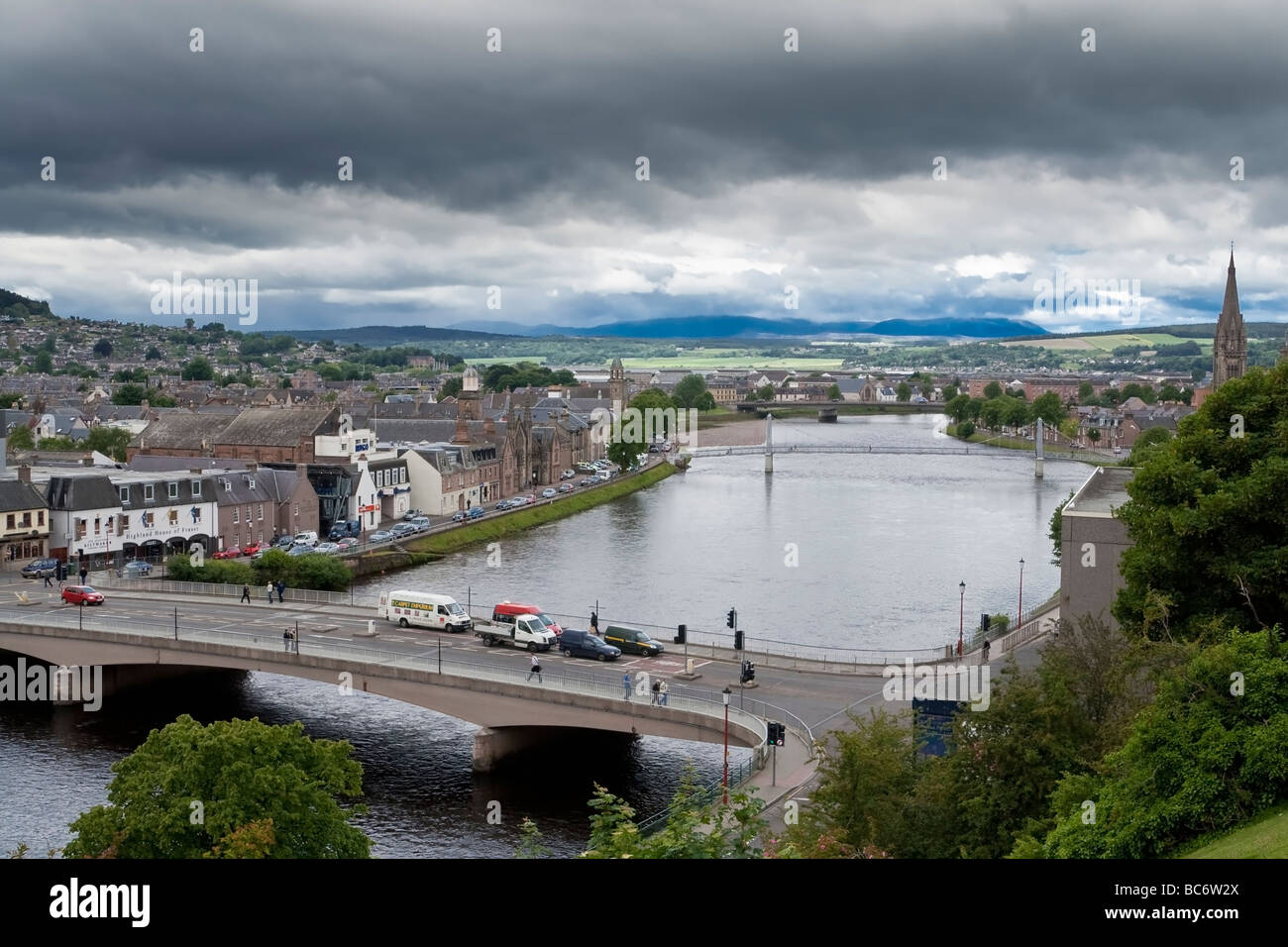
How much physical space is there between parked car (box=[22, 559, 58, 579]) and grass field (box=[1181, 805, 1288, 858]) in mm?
39449

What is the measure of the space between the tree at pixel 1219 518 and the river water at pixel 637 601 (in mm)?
9741

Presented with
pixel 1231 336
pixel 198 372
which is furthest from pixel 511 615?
pixel 198 372

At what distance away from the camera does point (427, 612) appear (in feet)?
112

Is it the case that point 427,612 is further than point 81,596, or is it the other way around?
point 81,596

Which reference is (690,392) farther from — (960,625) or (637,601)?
(960,625)

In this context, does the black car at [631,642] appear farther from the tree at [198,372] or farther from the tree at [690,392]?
the tree at [198,372]

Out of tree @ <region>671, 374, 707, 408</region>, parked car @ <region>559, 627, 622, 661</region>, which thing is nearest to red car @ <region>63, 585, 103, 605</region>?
parked car @ <region>559, 627, 622, 661</region>

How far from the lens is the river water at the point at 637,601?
996 inches

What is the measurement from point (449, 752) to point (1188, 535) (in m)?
16.4

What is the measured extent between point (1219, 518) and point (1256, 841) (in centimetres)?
1048

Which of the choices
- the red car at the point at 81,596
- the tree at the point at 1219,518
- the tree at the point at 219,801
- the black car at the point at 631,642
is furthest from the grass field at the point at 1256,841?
the red car at the point at 81,596

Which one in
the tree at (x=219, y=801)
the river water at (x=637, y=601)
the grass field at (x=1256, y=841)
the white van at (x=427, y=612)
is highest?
the grass field at (x=1256, y=841)

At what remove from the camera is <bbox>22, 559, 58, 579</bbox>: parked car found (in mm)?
43594
